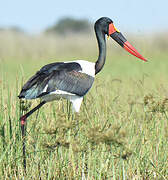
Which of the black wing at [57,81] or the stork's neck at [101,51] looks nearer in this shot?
the black wing at [57,81]

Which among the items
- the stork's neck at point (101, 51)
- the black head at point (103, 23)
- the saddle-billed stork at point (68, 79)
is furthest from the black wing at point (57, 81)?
the black head at point (103, 23)

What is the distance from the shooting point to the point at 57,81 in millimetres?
4012

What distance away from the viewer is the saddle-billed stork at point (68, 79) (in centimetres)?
384

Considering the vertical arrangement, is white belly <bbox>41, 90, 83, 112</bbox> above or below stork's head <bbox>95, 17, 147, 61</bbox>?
below

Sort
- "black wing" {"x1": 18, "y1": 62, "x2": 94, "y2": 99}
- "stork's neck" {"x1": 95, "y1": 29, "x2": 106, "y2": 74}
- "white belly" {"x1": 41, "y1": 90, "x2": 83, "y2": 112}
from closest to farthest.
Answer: "black wing" {"x1": 18, "y1": 62, "x2": 94, "y2": 99} → "white belly" {"x1": 41, "y1": 90, "x2": 83, "y2": 112} → "stork's neck" {"x1": 95, "y1": 29, "x2": 106, "y2": 74}

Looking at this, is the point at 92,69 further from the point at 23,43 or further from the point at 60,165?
the point at 23,43

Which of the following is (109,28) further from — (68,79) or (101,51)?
(68,79)

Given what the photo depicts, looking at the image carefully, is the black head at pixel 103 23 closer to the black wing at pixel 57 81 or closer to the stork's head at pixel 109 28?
the stork's head at pixel 109 28

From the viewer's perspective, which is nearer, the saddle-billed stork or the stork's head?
the saddle-billed stork

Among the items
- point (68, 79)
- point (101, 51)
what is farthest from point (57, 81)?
point (101, 51)

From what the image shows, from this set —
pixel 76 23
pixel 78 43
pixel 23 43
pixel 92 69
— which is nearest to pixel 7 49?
pixel 23 43

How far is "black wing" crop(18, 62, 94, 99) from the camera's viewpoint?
3.82 metres

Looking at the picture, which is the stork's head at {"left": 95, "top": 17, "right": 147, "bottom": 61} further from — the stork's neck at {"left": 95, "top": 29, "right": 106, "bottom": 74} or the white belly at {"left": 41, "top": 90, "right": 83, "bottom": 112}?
the white belly at {"left": 41, "top": 90, "right": 83, "bottom": 112}

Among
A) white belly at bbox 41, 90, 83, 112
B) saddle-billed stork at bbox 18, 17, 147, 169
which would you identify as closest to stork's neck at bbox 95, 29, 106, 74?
saddle-billed stork at bbox 18, 17, 147, 169
